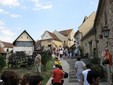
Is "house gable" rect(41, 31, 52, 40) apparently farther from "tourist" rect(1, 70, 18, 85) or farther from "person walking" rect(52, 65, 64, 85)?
"tourist" rect(1, 70, 18, 85)

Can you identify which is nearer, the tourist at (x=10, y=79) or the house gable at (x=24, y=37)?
the tourist at (x=10, y=79)

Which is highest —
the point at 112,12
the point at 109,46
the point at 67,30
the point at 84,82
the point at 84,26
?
the point at 67,30

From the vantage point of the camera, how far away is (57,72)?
12.1 metres

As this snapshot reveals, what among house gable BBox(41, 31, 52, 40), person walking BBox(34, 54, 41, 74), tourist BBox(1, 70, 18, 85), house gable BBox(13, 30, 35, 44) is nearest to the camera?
tourist BBox(1, 70, 18, 85)

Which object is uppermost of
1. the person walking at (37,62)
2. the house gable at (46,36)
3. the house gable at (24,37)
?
the house gable at (46,36)

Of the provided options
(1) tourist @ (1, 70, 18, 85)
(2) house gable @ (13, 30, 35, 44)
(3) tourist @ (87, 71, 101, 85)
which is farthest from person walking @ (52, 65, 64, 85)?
(2) house gable @ (13, 30, 35, 44)

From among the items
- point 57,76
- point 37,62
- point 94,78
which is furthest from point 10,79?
point 37,62

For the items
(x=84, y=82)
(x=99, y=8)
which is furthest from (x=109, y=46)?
(x=84, y=82)

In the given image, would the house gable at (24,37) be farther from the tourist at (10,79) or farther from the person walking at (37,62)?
the tourist at (10,79)

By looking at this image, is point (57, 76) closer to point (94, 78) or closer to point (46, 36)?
point (94, 78)

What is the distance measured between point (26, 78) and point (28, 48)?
1379 inches

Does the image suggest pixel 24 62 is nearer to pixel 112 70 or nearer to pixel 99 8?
pixel 99 8

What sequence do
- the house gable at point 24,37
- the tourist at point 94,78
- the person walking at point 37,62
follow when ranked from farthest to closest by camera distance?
the house gable at point 24,37 → the person walking at point 37,62 → the tourist at point 94,78

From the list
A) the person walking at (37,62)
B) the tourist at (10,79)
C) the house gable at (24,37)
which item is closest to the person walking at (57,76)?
the tourist at (10,79)
